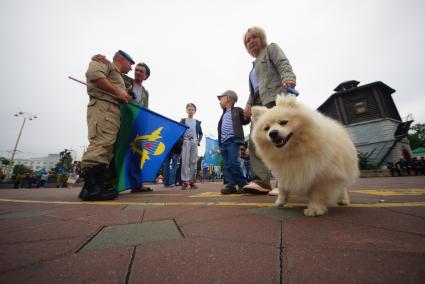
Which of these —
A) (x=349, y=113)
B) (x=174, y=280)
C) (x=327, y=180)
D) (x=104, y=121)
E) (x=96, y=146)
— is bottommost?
(x=174, y=280)

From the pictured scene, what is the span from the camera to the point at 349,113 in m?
24.8

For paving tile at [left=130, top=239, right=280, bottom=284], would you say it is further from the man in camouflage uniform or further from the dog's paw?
the man in camouflage uniform

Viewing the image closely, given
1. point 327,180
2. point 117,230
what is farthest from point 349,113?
point 117,230

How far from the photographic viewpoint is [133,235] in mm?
1464

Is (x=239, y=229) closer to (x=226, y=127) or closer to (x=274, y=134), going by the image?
(x=274, y=134)

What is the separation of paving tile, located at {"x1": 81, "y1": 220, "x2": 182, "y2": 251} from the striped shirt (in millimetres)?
2793

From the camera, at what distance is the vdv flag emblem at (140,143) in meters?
4.14

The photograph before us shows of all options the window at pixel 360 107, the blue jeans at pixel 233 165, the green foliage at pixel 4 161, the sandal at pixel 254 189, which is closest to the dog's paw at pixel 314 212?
the sandal at pixel 254 189

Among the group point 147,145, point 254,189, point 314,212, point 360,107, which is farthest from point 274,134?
point 360,107

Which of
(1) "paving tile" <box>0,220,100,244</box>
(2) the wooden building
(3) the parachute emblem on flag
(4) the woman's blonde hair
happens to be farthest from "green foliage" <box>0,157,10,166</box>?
(2) the wooden building

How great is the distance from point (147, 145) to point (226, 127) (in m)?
1.83

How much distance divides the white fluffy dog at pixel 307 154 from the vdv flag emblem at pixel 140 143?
8.80 ft

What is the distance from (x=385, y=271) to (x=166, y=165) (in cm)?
732

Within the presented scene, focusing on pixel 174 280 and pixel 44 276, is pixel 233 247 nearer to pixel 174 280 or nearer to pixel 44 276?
pixel 174 280
